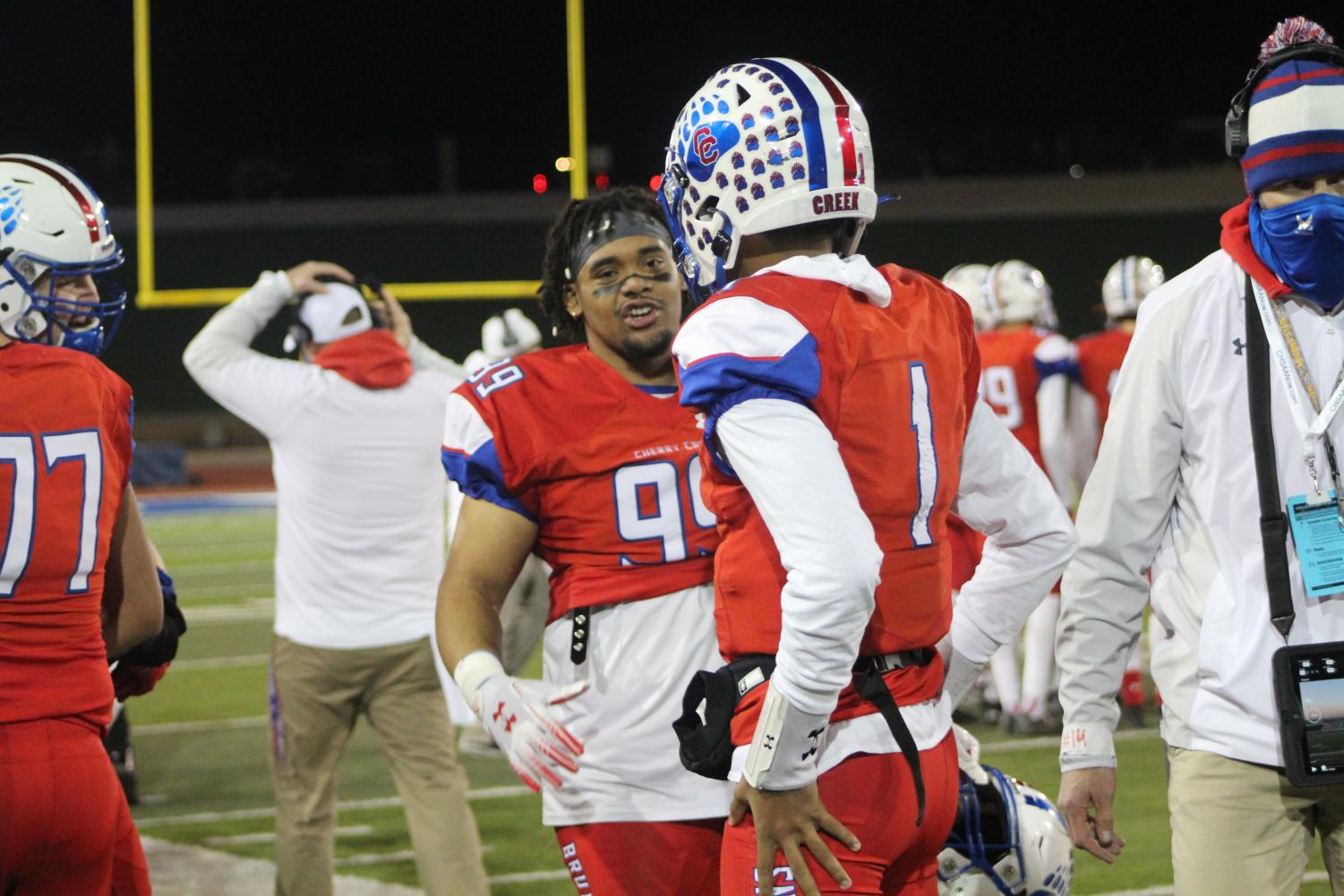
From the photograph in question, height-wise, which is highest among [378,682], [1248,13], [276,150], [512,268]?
[1248,13]

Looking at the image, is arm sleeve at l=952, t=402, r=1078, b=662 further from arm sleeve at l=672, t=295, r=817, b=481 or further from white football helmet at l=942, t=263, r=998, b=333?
white football helmet at l=942, t=263, r=998, b=333

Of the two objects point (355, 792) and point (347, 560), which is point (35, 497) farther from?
point (355, 792)

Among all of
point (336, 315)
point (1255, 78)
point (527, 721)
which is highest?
point (1255, 78)

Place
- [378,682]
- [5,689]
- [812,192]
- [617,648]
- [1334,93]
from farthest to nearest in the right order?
[378,682], [617,648], [5,689], [1334,93], [812,192]

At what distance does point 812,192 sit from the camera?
91.1 inches

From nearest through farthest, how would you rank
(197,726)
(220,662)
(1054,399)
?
(1054,399) → (197,726) → (220,662)

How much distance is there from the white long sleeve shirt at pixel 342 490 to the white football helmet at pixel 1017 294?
144 inches

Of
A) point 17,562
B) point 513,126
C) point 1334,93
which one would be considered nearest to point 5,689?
point 17,562

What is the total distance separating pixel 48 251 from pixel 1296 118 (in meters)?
2.19

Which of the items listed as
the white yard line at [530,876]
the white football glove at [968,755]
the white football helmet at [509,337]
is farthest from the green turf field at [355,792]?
the white football glove at [968,755]

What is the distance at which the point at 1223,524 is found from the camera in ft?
8.31

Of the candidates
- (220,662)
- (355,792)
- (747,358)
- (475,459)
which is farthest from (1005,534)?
(220,662)

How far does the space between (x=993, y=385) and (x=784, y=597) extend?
5865mm

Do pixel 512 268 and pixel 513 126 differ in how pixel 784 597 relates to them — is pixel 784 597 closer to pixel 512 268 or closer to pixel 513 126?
pixel 512 268
